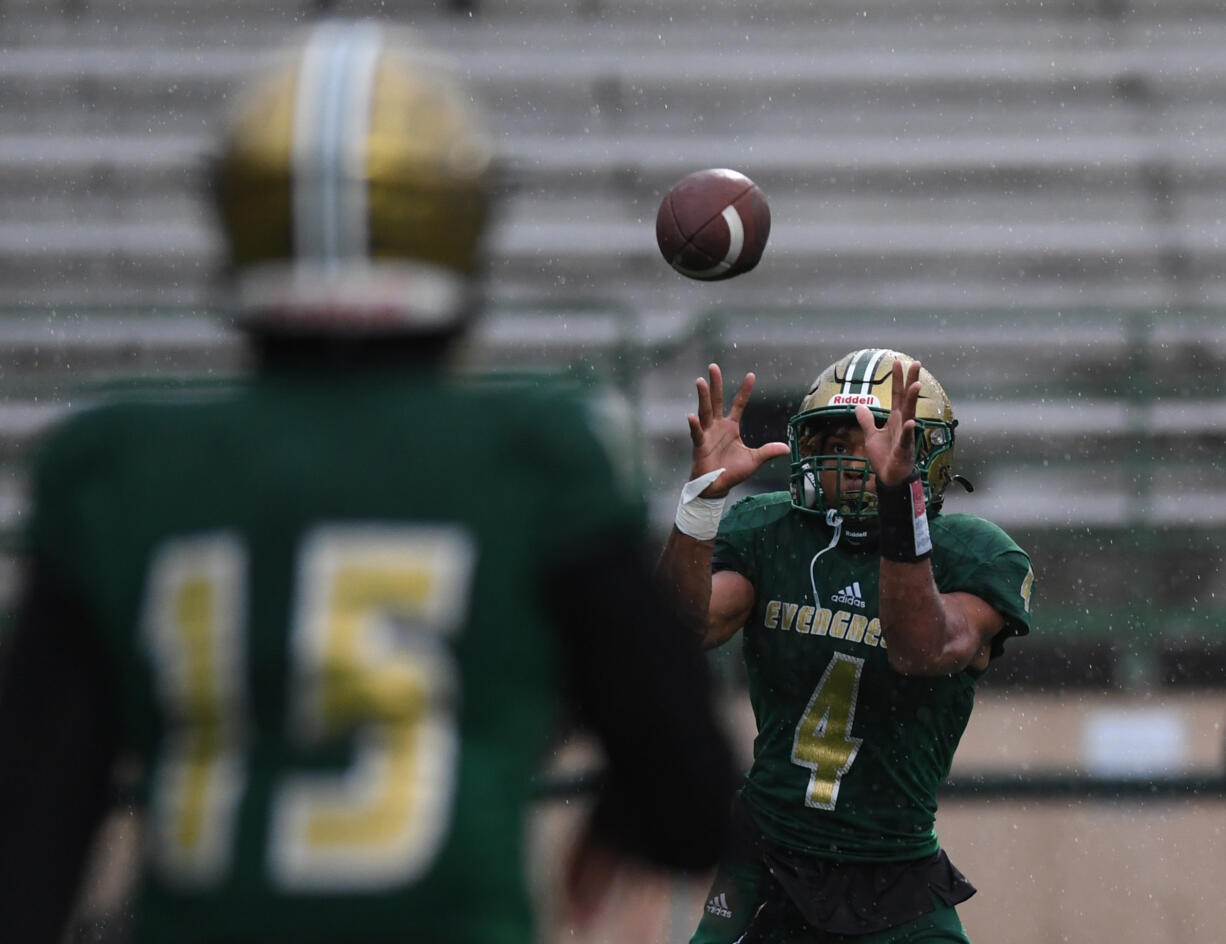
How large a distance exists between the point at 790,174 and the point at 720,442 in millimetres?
5942

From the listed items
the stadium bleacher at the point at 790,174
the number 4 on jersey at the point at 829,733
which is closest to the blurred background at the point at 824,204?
the stadium bleacher at the point at 790,174

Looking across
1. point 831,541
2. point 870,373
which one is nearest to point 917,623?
A: point 831,541

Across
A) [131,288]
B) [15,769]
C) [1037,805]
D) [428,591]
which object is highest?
[428,591]

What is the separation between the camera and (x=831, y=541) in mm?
3090

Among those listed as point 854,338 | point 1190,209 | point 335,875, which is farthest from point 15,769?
point 1190,209

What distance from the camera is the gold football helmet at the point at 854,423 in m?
3.01

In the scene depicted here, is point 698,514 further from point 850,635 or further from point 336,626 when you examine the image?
point 336,626

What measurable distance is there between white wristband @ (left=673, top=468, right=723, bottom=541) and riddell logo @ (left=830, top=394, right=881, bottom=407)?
0.97ft

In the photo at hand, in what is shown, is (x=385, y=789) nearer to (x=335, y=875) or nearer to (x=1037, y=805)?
(x=335, y=875)

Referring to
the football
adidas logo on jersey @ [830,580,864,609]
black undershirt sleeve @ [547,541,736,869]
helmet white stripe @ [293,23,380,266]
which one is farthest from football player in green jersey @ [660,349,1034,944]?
helmet white stripe @ [293,23,380,266]

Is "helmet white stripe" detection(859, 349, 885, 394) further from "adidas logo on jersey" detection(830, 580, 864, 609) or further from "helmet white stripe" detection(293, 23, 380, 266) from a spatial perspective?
"helmet white stripe" detection(293, 23, 380, 266)

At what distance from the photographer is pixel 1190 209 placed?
28.5 ft

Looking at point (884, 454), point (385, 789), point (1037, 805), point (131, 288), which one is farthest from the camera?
point (131, 288)

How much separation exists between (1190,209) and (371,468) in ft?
26.8
